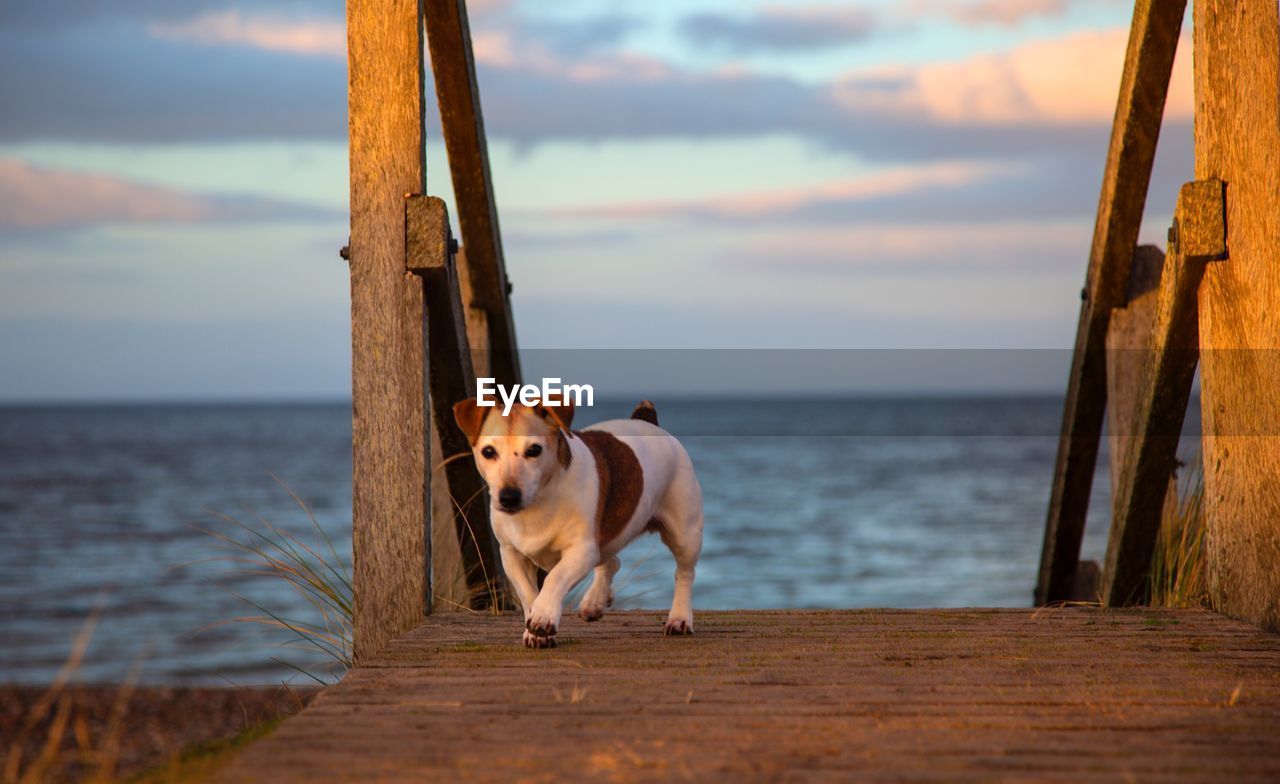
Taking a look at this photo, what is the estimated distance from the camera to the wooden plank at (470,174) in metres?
5.65

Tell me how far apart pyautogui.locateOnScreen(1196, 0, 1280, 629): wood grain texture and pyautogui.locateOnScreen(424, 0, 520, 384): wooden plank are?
2.95m

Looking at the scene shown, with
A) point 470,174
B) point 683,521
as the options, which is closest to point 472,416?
point 683,521

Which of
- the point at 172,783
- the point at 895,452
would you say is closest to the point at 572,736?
the point at 172,783

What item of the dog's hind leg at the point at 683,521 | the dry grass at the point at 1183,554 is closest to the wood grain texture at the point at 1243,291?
the dry grass at the point at 1183,554

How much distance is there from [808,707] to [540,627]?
113cm

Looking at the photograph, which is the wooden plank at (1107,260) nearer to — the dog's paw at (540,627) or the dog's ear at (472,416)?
the dog's ear at (472,416)

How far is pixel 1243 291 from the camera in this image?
4641 millimetres

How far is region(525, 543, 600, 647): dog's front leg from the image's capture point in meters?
4.07

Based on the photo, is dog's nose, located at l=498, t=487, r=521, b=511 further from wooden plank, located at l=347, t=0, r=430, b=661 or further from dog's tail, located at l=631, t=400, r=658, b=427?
dog's tail, located at l=631, t=400, r=658, b=427

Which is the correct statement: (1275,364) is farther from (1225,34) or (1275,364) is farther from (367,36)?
(367,36)

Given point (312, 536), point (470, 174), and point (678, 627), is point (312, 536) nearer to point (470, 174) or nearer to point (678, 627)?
point (470, 174)

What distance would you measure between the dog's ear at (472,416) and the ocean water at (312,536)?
2.52 feet

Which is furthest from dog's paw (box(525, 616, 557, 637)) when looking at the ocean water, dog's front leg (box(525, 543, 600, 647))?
the ocean water

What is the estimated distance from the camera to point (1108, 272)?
20.6 ft
